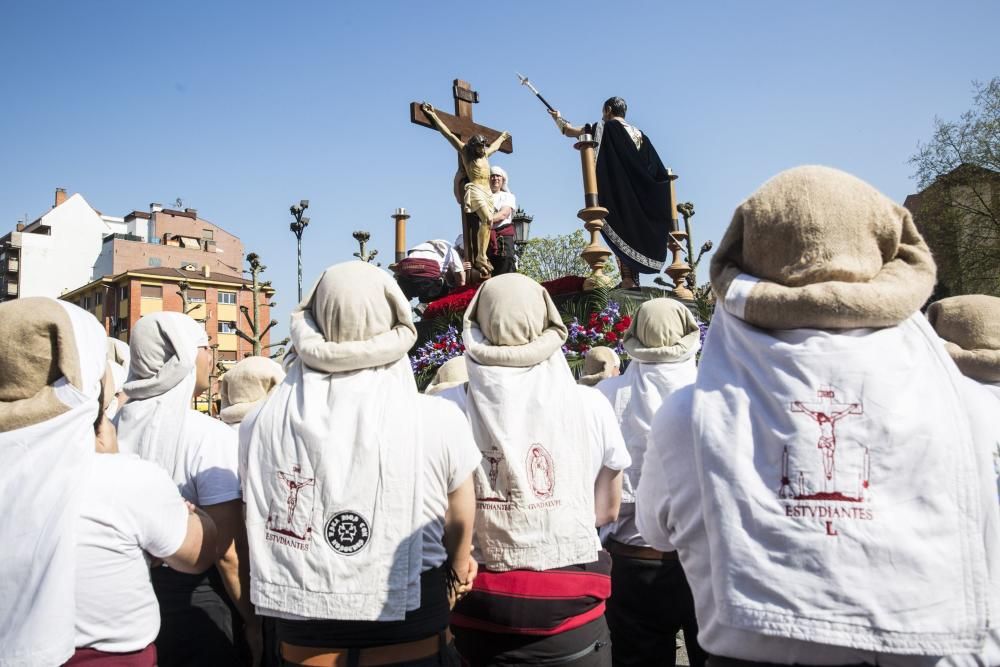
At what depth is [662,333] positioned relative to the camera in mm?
4082

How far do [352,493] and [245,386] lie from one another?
2036mm

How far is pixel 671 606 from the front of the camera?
3.41m

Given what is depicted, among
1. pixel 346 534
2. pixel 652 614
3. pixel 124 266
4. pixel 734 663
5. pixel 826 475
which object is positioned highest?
pixel 124 266

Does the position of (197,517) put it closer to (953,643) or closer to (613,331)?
(953,643)

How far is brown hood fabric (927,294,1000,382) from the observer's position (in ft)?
9.05

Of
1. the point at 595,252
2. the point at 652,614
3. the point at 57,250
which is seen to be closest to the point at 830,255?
the point at 652,614

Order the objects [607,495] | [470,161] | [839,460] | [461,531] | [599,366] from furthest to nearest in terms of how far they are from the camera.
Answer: [470,161], [599,366], [607,495], [461,531], [839,460]

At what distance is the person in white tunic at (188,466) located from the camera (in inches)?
113

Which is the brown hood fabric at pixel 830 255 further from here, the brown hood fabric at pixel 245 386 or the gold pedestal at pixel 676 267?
the gold pedestal at pixel 676 267

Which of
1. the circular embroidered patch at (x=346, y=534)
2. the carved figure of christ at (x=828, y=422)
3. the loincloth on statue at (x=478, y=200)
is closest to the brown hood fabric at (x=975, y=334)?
the carved figure of christ at (x=828, y=422)

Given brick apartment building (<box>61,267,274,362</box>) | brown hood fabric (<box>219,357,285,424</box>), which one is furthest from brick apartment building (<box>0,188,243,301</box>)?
brown hood fabric (<box>219,357,285,424</box>)

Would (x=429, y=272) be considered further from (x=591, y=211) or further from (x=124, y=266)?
(x=124, y=266)

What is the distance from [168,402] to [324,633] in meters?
1.34

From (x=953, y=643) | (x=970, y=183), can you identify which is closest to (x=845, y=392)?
(x=953, y=643)
